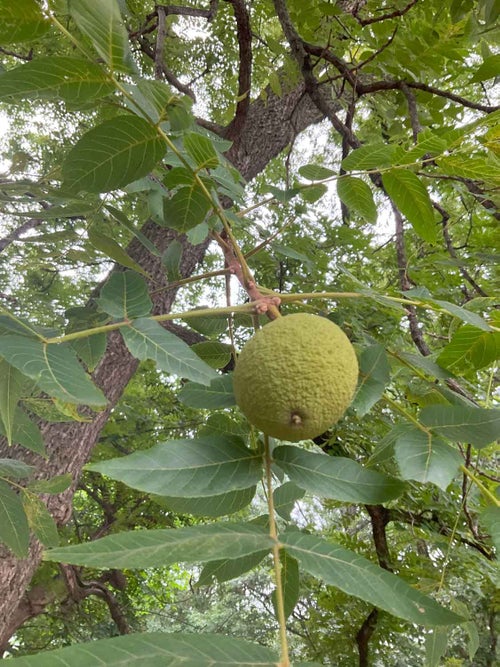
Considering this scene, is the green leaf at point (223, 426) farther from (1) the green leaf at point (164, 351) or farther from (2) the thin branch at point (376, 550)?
(2) the thin branch at point (376, 550)

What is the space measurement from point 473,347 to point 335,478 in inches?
23.2

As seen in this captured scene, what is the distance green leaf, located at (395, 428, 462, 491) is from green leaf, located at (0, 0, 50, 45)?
3.59 ft

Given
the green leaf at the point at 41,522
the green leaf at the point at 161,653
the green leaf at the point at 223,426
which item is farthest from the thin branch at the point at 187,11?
the green leaf at the point at 161,653

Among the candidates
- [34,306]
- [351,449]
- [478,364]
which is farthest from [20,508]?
[34,306]

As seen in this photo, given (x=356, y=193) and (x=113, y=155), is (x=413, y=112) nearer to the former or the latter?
(x=356, y=193)

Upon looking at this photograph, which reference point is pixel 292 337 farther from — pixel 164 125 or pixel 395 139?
pixel 395 139

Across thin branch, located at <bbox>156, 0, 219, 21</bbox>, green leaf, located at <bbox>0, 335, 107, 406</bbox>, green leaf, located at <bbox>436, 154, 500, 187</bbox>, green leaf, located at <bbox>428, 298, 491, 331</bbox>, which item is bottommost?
green leaf, located at <bbox>0, 335, 107, 406</bbox>

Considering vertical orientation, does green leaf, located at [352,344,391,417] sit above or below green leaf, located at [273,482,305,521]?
above

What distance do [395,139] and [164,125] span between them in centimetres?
177

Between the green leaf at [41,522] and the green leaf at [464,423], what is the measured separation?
3.85 feet

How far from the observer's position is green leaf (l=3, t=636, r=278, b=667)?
52cm

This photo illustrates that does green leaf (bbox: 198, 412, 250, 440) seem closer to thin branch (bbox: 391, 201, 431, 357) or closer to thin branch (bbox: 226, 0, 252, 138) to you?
thin branch (bbox: 391, 201, 431, 357)

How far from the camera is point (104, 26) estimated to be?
0.90 m

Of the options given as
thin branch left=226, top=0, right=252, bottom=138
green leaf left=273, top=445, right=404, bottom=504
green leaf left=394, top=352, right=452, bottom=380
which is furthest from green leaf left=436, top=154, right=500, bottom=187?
thin branch left=226, top=0, right=252, bottom=138
